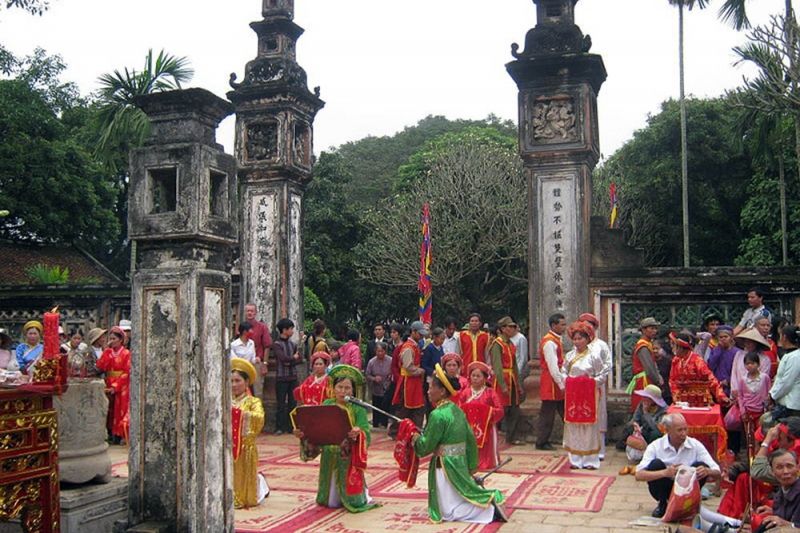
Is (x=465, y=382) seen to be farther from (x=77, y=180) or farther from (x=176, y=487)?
(x=77, y=180)

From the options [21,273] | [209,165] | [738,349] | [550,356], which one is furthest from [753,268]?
[21,273]

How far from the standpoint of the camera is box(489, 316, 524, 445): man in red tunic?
10742mm

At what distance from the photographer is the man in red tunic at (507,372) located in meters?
10.7

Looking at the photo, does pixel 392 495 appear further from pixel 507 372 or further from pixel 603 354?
pixel 507 372

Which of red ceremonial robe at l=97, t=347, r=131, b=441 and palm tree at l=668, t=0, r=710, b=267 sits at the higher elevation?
palm tree at l=668, t=0, r=710, b=267


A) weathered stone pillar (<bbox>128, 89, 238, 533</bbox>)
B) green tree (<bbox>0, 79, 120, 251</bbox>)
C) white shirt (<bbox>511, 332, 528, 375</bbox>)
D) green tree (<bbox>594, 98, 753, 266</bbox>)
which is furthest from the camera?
green tree (<bbox>594, 98, 753, 266</bbox>)

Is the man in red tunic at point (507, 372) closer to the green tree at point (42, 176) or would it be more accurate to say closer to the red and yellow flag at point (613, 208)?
the red and yellow flag at point (613, 208)

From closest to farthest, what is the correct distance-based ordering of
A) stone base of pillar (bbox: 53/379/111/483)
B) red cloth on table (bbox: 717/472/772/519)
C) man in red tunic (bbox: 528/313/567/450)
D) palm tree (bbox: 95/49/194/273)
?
red cloth on table (bbox: 717/472/772/519) < stone base of pillar (bbox: 53/379/111/483) < man in red tunic (bbox: 528/313/567/450) < palm tree (bbox: 95/49/194/273)

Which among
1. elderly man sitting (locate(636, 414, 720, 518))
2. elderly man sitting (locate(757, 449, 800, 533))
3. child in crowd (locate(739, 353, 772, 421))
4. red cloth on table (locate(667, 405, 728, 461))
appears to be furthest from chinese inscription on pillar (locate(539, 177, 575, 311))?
elderly man sitting (locate(757, 449, 800, 533))

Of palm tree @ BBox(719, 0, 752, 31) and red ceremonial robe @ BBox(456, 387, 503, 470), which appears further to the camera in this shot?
palm tree @ BBox(719, 0, 752, 31)

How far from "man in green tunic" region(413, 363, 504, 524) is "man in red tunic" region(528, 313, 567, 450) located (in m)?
3.21

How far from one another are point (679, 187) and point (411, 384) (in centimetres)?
1884

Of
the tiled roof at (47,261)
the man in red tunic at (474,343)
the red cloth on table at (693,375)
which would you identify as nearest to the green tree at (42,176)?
the tiled roof at (47,261)

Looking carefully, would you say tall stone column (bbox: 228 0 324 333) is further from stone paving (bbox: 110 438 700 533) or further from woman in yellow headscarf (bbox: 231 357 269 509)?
stone paving (bbox: 110 438 700 533)
